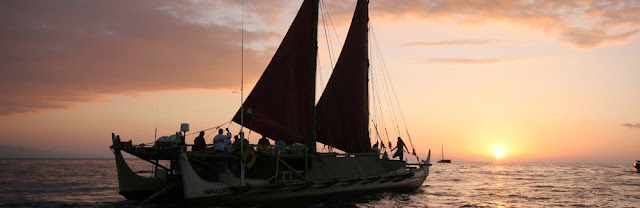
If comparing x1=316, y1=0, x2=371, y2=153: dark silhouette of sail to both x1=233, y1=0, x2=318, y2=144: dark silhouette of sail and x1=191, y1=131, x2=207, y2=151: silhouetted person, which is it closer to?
x1=233, y1=0, x2=318, y2=144: dark silhouette of sail

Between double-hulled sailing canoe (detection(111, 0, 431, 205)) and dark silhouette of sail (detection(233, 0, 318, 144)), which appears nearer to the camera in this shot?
double-hulled sailing canoe (detection(111, 0, 431, 205))

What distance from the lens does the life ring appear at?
81.6ft

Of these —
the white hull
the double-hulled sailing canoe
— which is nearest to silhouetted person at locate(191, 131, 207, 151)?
the double-hulled sailing canoe

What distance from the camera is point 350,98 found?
120ft

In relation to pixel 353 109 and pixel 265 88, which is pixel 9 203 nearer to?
pixel 265 88

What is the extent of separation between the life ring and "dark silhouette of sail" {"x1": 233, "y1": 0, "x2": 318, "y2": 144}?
3.63m

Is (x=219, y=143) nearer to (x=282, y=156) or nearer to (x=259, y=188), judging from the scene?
(x=259, y=188)

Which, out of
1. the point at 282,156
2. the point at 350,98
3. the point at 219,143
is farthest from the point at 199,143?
the point at 350,98

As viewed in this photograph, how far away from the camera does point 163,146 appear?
25.2 meters

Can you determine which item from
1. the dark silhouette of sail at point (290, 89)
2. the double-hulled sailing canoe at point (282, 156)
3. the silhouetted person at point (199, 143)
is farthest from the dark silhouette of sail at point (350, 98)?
the silhouetted person at point (199, 143)

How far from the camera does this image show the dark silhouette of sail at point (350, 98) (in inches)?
1395

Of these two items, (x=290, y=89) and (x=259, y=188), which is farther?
(x=290, y=89)

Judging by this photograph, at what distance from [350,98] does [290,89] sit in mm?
7841

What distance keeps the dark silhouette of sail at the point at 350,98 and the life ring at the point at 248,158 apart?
1017 centimetres
